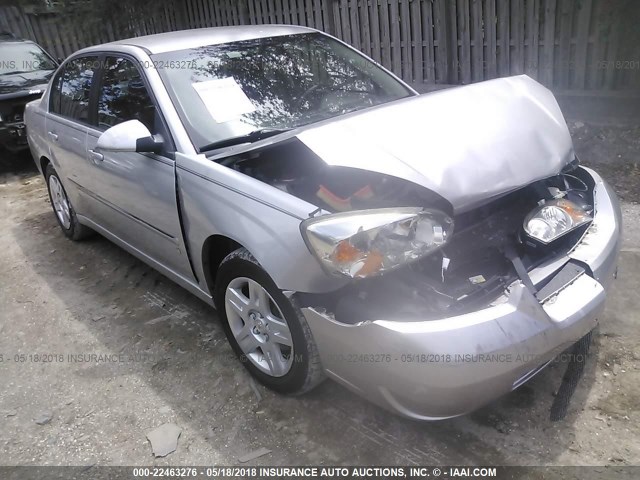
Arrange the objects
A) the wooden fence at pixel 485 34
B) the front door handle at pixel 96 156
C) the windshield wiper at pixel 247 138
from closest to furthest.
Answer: the windshield wiper at pixel 247 138 → the front door handle at pixel 96 156 → the wooden fence at pixel 485 34

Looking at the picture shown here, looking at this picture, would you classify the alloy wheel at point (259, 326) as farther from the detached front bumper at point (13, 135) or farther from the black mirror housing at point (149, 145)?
the detached front bumper at point (13, 135)

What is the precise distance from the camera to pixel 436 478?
2.27 metres

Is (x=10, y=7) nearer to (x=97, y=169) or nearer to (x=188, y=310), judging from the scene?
(x=97, y=169)

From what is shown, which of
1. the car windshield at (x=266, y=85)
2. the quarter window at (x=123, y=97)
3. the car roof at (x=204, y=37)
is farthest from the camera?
the car roof at (x=204, y=37)

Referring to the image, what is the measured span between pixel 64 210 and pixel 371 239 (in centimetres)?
395

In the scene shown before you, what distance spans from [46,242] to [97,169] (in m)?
1.86

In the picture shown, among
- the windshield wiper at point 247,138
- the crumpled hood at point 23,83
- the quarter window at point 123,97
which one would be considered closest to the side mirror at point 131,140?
the quarter window at point 123,97

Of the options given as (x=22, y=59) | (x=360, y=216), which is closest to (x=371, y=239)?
(x=360, y=216)

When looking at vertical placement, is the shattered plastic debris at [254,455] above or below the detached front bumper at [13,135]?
below

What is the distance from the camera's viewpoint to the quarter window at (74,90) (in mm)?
4188

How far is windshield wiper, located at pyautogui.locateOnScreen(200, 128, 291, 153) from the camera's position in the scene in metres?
3.01

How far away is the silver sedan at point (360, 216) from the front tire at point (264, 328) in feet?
0.03

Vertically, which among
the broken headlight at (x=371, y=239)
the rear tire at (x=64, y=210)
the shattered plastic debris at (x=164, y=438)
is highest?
the broken headlight at (x=371, y=239)

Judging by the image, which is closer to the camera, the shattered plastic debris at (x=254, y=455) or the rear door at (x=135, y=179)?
the shattered plastic debris at (x=254, y=455)
